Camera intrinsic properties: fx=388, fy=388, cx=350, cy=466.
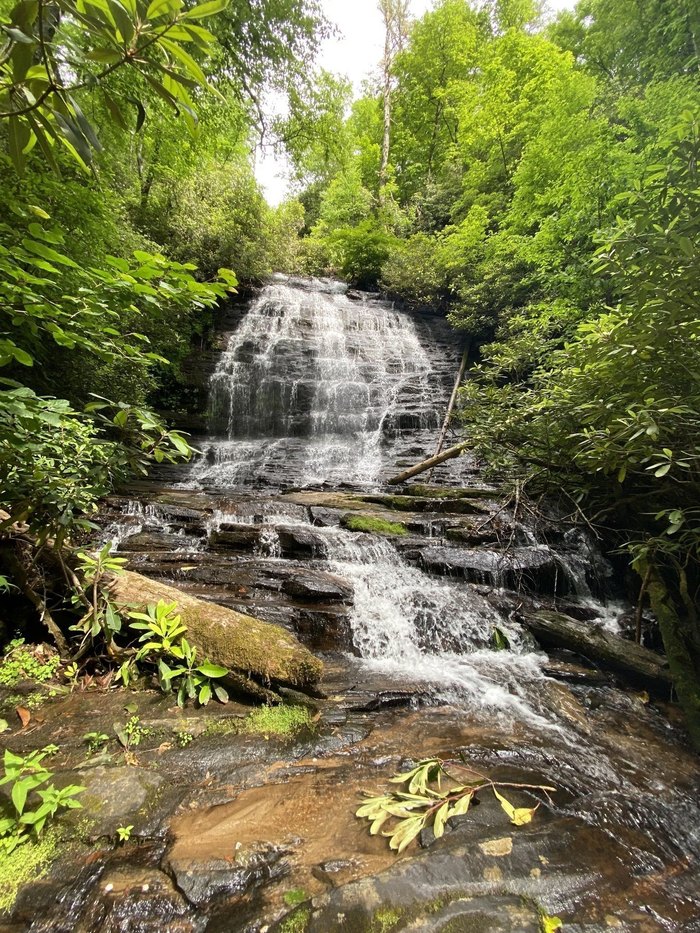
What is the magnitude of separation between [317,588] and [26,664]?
287 centimetres

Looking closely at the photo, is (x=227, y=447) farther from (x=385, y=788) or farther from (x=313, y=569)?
(x=385, y=788)

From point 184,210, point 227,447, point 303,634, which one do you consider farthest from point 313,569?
point 184,210

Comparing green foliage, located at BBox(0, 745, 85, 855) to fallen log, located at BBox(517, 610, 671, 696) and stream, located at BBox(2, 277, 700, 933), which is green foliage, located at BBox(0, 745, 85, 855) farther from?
fallen log, located at BBox(517, 610, 671, 696)

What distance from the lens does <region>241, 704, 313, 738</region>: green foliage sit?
2.59 meters

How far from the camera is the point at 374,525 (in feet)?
22.5

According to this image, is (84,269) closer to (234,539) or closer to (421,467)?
(234,539)

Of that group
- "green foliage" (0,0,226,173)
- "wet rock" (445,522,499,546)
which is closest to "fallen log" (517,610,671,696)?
"wet rock" (445,522,499,546)

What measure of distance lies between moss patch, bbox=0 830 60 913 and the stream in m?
0.09

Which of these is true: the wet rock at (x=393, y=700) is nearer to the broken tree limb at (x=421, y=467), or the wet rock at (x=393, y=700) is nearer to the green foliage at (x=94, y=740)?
the green foliage at (x=94, y=740)

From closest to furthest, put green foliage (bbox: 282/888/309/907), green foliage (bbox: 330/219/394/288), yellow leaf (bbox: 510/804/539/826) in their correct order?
green foliage (bbox: 282/888/309/907), yellow leaf (bbox: 510/804/539/826), green foliage (bbox: 330/219/394/288)

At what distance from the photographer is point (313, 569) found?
218 inches

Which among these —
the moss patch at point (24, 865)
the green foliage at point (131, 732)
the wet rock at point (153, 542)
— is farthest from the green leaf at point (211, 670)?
the wet rock at point (153, 542)

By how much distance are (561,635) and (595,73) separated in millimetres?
17871

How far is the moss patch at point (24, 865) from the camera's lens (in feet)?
4.57
